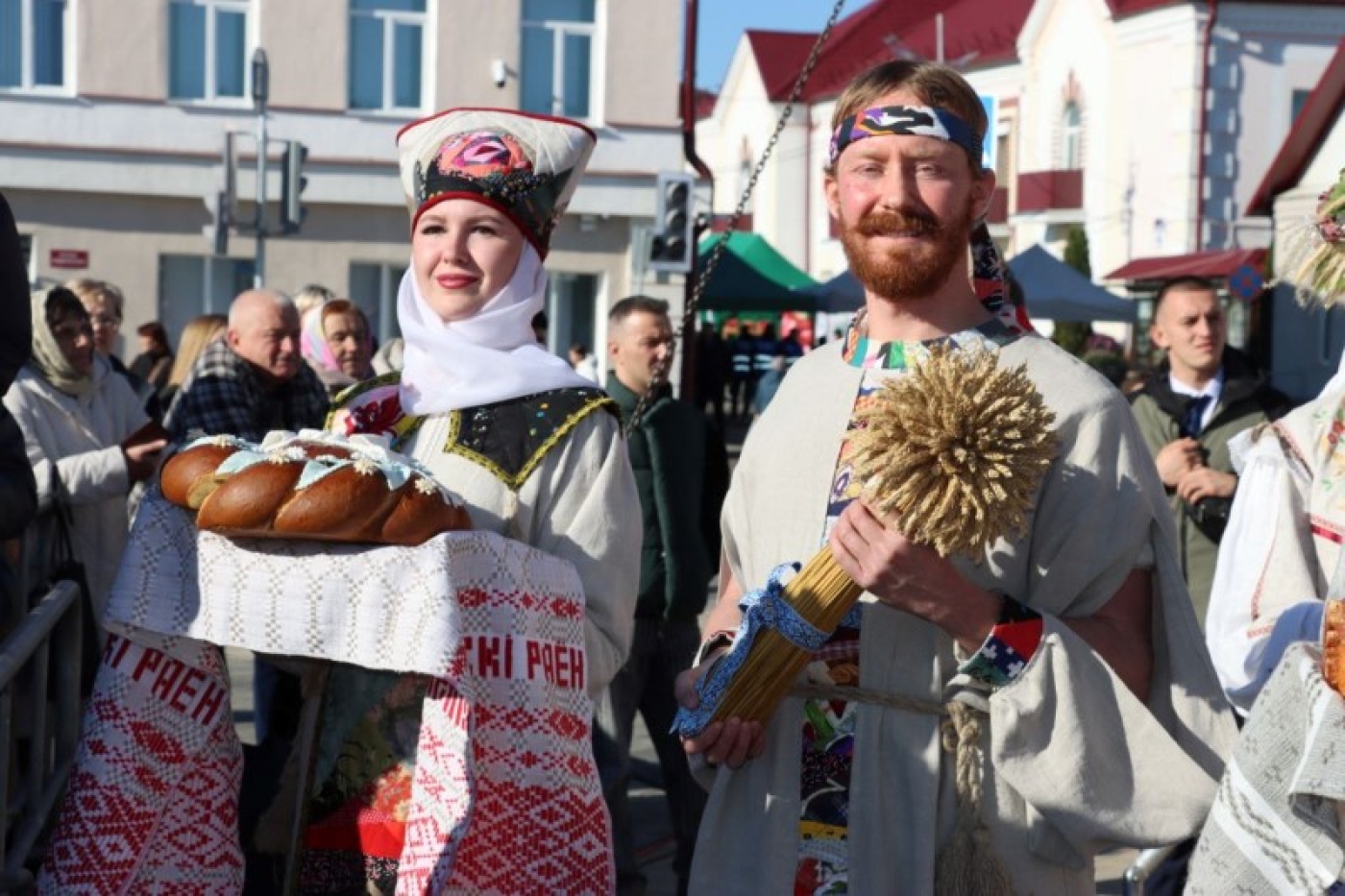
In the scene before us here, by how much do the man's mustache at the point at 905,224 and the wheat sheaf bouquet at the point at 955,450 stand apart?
0.86 ft

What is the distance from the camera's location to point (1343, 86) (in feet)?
101

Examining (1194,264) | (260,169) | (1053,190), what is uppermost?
(1053,190)

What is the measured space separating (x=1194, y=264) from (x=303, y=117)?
57.7 ft

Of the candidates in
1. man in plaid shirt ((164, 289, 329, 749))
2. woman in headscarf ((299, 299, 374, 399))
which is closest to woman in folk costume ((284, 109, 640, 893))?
man in plaid shirt ((164, 289, 329, 749))

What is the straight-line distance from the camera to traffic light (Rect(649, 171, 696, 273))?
15378 millimetres

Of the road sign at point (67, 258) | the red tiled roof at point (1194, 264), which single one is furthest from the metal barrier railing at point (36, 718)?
the red tiled roof at point (1194, 264)

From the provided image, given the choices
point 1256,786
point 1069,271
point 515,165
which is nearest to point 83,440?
point 515,165

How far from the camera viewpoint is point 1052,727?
302 centimetres

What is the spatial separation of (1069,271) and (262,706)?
16.4 meters

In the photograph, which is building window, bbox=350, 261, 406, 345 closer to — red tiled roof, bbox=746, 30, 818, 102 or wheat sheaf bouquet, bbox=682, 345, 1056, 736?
wheat sheaf bouquet, bbox=682, 345, 1056, 736

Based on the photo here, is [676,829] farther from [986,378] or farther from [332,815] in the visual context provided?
[986,378]

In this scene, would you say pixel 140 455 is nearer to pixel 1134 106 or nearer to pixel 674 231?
pixel 674 231

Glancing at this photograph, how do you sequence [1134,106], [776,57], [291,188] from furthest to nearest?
1. [776,57]
2. [1134,106]
3. [291,188]

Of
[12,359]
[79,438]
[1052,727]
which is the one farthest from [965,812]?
[79,438]
